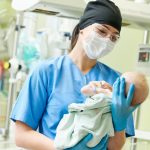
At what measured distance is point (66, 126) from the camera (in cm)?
116

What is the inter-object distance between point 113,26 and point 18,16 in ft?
4.83

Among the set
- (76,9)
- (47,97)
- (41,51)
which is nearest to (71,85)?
(47,97)

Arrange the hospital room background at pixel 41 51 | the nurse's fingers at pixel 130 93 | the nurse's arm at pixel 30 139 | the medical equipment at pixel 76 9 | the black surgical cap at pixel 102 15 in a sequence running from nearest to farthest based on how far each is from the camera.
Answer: the nurse's fingers at pixel 130 93
the nurse's arm at pixel 30 139
the black surgical cap at pixel 102 15
the medical equipment at pixel 76 9
the hospital room background at pixel 41 51

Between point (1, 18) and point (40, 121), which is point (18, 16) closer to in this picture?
point (1, 18)

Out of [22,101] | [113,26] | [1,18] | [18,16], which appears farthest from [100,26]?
[1,18]

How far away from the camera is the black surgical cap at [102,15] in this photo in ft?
4.48

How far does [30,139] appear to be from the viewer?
125 centimetres

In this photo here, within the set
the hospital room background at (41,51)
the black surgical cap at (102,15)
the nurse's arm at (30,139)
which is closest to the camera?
the nurse's arm at (30,139)

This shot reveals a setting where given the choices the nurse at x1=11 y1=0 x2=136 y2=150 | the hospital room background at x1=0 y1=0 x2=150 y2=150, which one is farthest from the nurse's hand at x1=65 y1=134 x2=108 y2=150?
the hospital room background at x1=0 y1=0 x2=150 y2=150

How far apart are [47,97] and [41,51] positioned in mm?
1960

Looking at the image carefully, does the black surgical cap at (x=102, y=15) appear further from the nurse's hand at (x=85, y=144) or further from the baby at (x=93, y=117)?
the nurse's hand at (x=85, y=144)

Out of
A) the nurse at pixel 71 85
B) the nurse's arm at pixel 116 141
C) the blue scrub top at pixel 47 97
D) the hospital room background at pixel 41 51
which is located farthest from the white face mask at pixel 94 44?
the hospital room background at pixel 41 51

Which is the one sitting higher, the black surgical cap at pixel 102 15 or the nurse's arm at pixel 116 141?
the black surgical cap at pixel 102 15

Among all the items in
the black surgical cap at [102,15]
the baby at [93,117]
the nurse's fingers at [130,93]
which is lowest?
the baby at [93,117]
